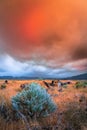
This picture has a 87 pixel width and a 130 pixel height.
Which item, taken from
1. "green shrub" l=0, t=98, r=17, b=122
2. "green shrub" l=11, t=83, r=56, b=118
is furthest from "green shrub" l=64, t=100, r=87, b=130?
"green shrub" l=0, t=98, r=17, b=122

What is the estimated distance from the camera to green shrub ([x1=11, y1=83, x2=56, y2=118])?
25.6 ft

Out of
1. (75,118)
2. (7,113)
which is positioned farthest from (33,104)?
(75,118)

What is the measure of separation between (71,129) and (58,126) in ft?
1.22

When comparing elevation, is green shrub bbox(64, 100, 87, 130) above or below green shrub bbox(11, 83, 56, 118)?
below

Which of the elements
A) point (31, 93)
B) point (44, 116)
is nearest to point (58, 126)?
point (44, 116)

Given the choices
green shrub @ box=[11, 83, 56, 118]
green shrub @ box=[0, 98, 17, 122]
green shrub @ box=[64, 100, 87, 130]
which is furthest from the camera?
green shrub @ box=[11, 83, 56, 118]

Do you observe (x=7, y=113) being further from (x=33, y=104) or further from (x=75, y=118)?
(x=75, y=118)

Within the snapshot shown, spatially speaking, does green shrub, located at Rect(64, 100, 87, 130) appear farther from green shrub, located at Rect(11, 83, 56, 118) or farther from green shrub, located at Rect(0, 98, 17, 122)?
green shrub, located at Rect(0, 98, 17, 122)

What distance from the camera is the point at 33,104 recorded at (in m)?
7.84

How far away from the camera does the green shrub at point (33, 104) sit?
7789mm

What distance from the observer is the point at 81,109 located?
7738 millimetres

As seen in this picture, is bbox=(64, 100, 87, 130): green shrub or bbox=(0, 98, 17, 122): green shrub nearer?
bbox=(64, 100, 87, 130): green shrub

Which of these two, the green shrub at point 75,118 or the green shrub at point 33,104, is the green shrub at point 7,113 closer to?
the green shrub at point 33,104

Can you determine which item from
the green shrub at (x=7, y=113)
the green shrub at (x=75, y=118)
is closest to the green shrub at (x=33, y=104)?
the green shrub at (x=7, y=113)
